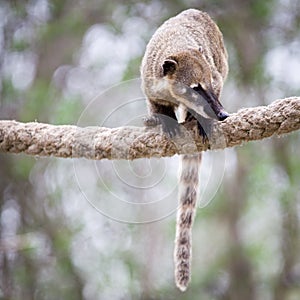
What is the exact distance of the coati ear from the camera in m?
2.58

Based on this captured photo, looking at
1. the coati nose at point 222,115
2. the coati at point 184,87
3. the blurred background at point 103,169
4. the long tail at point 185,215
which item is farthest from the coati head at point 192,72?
the blurred background at point 103,169

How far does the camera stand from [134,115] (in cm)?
303

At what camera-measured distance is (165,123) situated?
101 inches

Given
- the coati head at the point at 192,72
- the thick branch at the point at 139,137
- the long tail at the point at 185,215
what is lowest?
the long tail at the point at 185,215

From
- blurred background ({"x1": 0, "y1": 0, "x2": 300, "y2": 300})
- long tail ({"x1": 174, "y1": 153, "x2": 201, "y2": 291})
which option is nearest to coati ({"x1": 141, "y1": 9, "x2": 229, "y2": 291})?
long tail ({"x1": 174, "y1": 153, "x2": 201, "y2": 291})

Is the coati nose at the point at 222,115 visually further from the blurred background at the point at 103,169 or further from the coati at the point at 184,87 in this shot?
the blurred background at the point at 103,169

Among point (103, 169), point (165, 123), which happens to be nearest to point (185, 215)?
point (165, 123)

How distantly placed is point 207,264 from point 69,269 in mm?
1203

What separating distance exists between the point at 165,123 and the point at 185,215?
0.43 metres

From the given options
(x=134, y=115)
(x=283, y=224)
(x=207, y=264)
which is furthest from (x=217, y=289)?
(x=134, y=115)

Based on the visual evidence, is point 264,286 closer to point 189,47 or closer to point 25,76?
point 25,76

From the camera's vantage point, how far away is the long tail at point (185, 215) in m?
2.50

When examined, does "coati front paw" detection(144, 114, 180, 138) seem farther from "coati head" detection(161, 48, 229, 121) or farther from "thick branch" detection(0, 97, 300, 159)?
"coati head" detection(161, 48, 229, 121)

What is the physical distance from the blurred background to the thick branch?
229 centimetres
